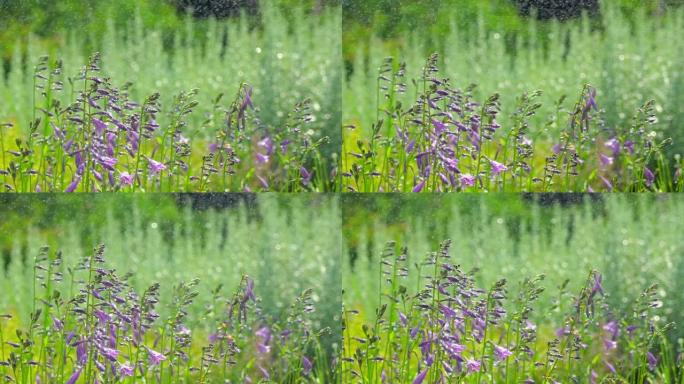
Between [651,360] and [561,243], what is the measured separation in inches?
26.3

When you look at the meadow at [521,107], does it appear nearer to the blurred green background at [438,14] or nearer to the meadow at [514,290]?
the blurred green background at [438,14]

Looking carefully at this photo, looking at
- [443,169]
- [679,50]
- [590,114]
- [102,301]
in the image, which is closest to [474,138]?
[443,169]

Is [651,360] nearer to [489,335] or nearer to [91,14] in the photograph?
[489,335]

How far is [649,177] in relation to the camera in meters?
5.03

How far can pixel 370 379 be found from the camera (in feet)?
16.1

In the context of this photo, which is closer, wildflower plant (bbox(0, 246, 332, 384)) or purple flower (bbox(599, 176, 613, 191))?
wildflower plant (bbox(0, 246, 332, 384))

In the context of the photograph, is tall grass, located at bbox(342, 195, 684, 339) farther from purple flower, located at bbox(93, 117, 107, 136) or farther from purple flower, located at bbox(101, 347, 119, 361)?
purple flower, located at bbox(93, 117, 107, 136)

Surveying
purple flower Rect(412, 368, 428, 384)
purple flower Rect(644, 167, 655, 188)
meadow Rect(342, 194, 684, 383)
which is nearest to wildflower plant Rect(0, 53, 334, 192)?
meadow Rect(342, 194, 684, 383)

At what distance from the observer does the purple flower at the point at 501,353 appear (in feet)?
16.1

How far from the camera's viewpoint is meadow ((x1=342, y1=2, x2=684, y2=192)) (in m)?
4.94

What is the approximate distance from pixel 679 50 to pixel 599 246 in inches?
37.8

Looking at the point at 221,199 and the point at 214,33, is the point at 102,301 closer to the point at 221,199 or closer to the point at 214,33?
the point at 221,199

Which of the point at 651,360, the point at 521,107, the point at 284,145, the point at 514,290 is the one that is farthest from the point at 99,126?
the point at 651,360

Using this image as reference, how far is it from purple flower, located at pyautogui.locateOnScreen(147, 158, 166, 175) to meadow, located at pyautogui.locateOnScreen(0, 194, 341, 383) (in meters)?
0.13
